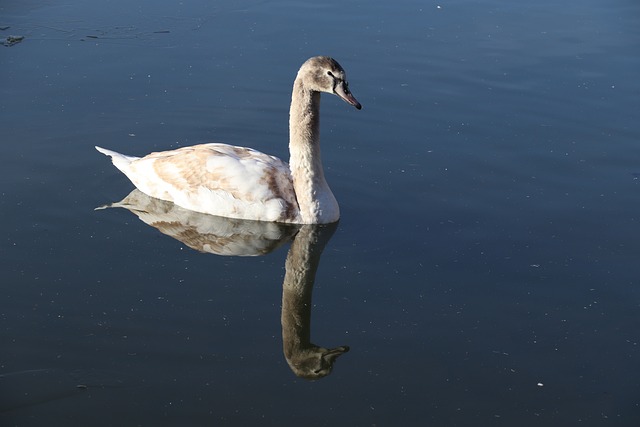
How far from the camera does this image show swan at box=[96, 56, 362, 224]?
10.1 m

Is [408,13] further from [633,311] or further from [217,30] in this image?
[633,311]

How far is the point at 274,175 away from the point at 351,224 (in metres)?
0.83

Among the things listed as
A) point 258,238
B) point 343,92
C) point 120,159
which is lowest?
point 258,238

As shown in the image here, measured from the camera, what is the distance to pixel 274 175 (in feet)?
33.7

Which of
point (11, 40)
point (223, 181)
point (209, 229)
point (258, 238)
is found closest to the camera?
point (258, 238)

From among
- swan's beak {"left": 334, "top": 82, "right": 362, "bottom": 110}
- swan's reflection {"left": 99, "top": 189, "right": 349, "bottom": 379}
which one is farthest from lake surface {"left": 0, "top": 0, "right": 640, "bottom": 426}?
swan's beak {"left": 334, "top": 82, "right": 362, "bottom": 110}

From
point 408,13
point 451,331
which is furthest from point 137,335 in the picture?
point 408,13

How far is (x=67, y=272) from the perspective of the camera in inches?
351

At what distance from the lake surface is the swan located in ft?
0.87

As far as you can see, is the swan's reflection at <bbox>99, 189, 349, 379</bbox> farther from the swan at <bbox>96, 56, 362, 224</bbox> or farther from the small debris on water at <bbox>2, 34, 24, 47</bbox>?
the small debris on water at <bbox>2, 34, 24, 47</bbox>

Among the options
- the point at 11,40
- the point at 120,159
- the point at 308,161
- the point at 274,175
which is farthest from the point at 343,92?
the point at 11,40

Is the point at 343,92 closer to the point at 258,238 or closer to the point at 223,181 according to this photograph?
the point at 223,181

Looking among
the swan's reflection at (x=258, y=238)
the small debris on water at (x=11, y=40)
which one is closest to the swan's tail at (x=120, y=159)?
the swan's reflection at (x=258, y=238)

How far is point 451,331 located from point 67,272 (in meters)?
3.03
